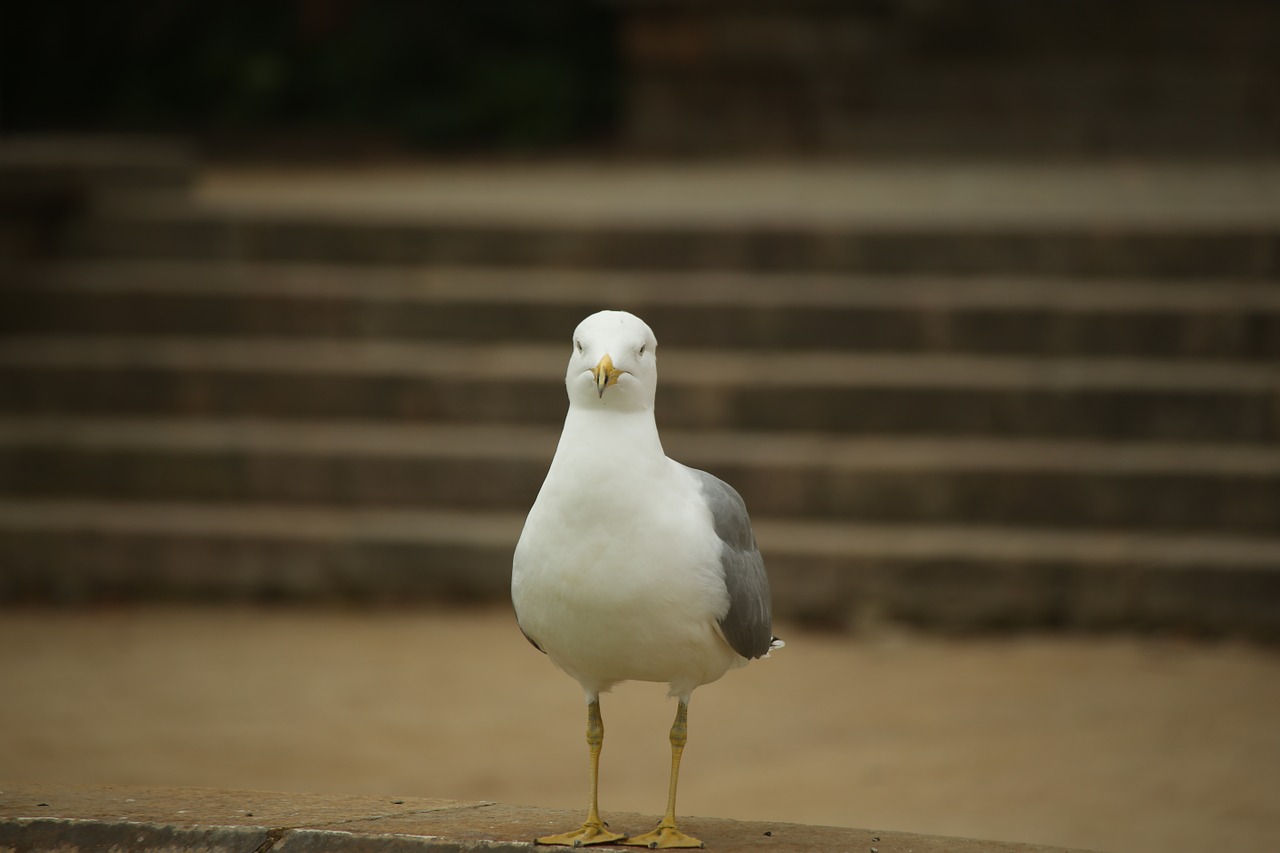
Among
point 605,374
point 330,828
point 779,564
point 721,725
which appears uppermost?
point 605,374

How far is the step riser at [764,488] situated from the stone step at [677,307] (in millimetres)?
850

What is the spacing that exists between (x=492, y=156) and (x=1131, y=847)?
9.74 metres

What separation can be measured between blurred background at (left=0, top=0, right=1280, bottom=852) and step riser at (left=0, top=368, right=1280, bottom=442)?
0.02 metres

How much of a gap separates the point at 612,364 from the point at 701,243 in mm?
5537

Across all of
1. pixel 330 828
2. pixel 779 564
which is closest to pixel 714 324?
pixel 779 564

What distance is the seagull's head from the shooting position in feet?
8.84

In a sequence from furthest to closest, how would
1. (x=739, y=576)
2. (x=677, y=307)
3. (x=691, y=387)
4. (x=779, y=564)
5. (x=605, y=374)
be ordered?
1. (x=677, y=307)
2. (x=691, y=387)
3. (x=779, y=564)
4. (x=739, y=576)
5. (x=605, y=374)

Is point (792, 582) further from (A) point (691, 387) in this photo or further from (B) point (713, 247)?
(B) point (713, 247)

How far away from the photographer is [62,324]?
26.9 feet

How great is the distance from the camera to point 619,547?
272 centimetres

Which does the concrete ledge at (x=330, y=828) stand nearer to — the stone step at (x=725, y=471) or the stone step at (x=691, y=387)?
the stone step at (x=725, y=471)

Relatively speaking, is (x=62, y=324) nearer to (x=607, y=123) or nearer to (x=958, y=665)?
(x=958, y=665)

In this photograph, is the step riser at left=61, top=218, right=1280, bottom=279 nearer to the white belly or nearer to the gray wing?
the gray wing

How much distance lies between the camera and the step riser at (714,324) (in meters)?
7.48
